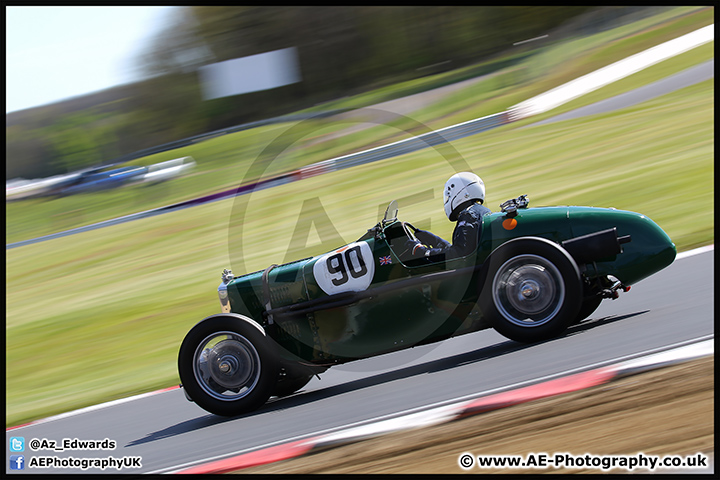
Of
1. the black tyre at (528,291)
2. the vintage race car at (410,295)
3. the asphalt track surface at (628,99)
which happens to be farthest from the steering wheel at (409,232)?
the asphalt track surface at (628,99)

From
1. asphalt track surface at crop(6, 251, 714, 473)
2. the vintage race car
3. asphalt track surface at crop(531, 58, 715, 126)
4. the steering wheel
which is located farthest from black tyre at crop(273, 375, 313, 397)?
asphalt track surface at crop(531, 58, 715, 126)

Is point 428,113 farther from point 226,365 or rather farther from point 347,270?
point 226,365

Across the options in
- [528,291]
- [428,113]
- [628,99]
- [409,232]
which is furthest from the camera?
[428,113]

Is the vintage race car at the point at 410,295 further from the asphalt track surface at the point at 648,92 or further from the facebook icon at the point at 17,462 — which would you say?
the asphalt track surface at the point at 648,92

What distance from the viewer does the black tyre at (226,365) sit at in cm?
531

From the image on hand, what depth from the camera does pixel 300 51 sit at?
33.9 m

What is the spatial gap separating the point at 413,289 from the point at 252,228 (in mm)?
10062

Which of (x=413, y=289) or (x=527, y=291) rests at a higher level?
(x=413, y=289)

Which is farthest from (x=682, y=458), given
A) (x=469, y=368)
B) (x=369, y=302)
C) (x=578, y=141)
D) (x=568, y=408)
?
(x=578, y=141)

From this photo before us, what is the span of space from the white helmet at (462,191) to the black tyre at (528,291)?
608 millimetres

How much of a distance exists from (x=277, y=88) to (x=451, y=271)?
30479mm

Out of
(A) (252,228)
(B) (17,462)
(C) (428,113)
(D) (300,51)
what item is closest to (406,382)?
(B) (17,462)

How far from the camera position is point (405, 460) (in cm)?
390

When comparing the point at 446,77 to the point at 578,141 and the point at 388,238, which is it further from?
the point at 388,238
